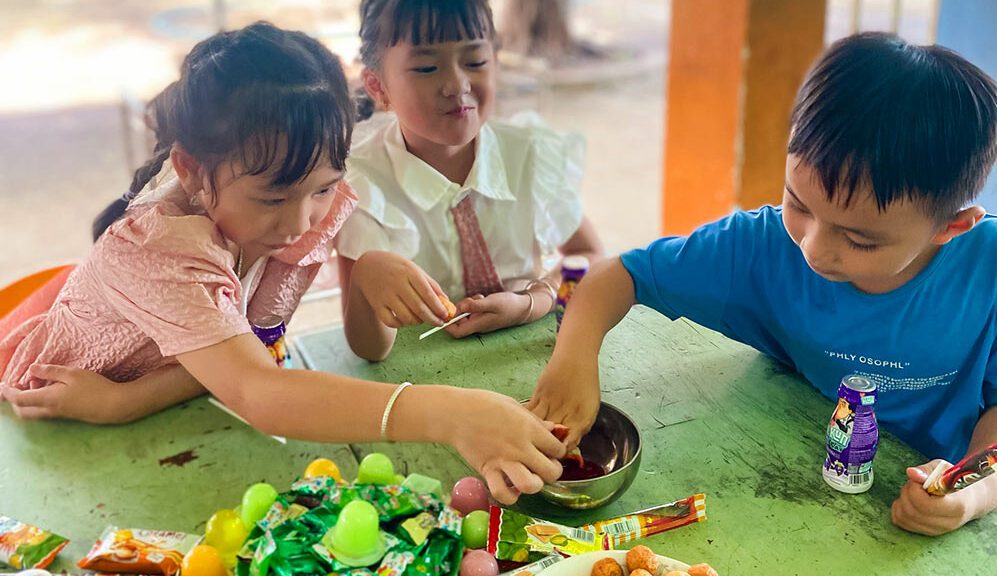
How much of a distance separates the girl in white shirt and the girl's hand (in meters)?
0.29

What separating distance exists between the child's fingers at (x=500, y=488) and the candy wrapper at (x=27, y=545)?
0.44 metres

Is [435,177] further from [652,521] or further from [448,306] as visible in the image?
[652,521]

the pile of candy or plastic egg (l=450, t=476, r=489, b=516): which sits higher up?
the pile of candy

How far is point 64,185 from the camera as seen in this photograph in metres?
4.45

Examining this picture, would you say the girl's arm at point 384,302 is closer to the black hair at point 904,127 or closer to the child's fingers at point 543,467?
the child's fingers at point 543,467

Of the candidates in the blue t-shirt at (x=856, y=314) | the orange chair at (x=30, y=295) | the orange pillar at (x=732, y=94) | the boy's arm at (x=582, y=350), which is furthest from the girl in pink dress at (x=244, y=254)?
the orange pillar at (x=732, y=94)

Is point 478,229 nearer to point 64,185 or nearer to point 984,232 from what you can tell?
point 984,232

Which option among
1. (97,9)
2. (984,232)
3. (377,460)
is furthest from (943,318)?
(97,9)

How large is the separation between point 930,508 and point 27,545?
905mm

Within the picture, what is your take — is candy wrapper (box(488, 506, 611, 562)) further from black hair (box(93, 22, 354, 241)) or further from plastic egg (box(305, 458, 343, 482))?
black hair (box(93, 22, 354, 241))

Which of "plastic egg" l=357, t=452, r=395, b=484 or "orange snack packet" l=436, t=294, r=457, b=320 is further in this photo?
"orange snack packet" l=436, t=294, r=457, b=320

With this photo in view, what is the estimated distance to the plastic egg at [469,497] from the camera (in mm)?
990

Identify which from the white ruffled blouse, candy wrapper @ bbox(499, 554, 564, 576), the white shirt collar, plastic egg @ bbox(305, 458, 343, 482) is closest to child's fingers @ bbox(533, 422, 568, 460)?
candy wrapper @ bbox(499, 554, 564, 576)

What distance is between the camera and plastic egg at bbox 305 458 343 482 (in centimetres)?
102
